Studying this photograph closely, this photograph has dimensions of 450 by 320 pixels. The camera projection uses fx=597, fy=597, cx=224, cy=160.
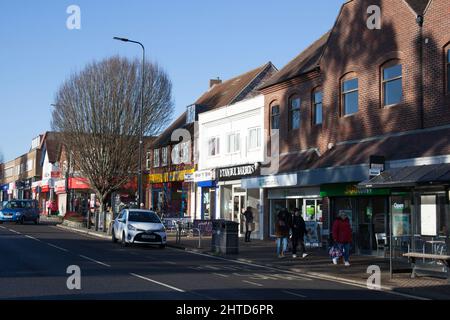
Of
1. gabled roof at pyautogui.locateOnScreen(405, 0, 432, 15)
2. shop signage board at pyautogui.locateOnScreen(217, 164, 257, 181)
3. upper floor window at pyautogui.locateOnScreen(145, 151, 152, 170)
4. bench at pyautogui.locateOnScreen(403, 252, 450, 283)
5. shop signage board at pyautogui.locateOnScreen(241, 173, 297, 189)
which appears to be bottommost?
bench at pyautogui.locateOnScreen(403, 252, 450, 283)

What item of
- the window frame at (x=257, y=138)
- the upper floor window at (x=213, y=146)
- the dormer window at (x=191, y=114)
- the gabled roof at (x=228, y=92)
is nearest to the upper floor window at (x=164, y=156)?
the gabled roof at (x=228, y=92)

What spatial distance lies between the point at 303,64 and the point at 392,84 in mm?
7899

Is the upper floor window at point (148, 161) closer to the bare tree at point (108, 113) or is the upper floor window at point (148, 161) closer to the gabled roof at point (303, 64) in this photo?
the bare tree at point (108, 113)

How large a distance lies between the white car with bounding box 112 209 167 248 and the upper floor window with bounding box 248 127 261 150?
805 cm

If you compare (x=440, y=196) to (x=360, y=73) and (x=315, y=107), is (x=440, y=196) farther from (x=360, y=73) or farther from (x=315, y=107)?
(x=315, y=107)

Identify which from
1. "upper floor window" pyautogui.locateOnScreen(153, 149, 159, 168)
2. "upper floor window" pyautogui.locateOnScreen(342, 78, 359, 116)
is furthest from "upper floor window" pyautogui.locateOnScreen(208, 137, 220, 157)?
"upper floor window" pyautogui.locateOnScreen(342, 78, 359, 116)

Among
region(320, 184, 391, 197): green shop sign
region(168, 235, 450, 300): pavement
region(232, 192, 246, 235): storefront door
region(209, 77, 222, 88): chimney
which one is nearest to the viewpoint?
region(168, 235, 450, 300): pavement

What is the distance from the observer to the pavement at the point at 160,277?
1167 centimetres

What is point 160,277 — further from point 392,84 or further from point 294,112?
point 294,112

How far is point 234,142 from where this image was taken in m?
33.9

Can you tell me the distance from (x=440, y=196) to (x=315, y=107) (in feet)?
34.0

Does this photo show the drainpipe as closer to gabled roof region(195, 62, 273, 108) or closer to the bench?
the bench

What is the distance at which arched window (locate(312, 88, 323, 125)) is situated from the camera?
26375mm

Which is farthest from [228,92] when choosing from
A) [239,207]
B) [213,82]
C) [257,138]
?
[239,207]
